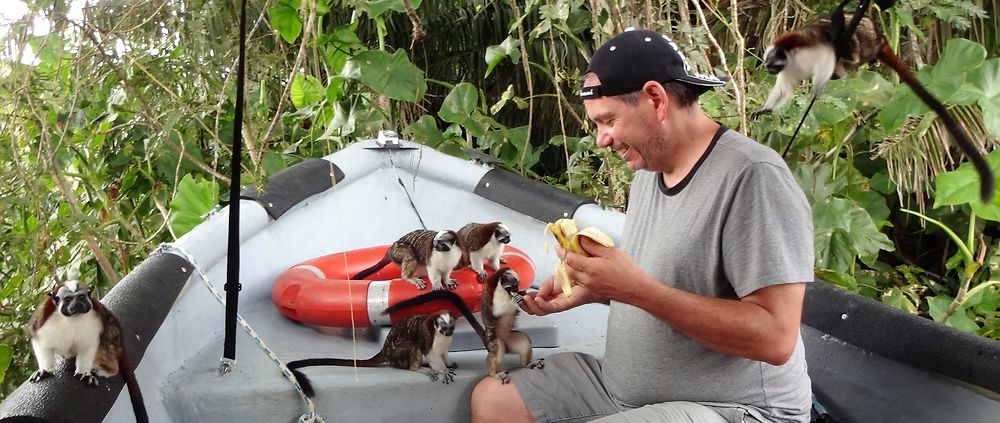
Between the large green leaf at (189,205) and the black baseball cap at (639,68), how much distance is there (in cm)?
150

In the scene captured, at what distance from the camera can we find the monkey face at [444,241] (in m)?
1.94

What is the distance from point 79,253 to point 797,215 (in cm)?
256

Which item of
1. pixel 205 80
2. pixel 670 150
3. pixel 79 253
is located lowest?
pixel 79 253

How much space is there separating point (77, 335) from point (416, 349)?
758mm

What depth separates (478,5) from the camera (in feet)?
15.2

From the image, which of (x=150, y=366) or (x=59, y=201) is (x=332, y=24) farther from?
(x=150, y=366)

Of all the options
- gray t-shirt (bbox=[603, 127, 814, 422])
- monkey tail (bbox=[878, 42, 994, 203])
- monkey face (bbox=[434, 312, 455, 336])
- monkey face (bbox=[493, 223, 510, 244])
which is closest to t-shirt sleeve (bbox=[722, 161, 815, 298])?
gray t-shirt (bbox=[603, 127, 814, 422])

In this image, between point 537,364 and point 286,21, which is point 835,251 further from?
point 286,21

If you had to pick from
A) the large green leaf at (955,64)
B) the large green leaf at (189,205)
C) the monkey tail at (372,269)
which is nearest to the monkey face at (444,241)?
the monkey tail at (372,269)

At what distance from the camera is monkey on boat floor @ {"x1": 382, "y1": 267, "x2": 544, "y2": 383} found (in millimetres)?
1730

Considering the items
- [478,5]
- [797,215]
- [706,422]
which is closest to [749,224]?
[797,215]

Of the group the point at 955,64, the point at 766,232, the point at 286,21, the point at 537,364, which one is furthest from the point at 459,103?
the point at 766,232

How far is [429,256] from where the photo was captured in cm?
202

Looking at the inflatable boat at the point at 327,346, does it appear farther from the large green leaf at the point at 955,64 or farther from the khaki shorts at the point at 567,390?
the large green leaf at the point at 955,64
